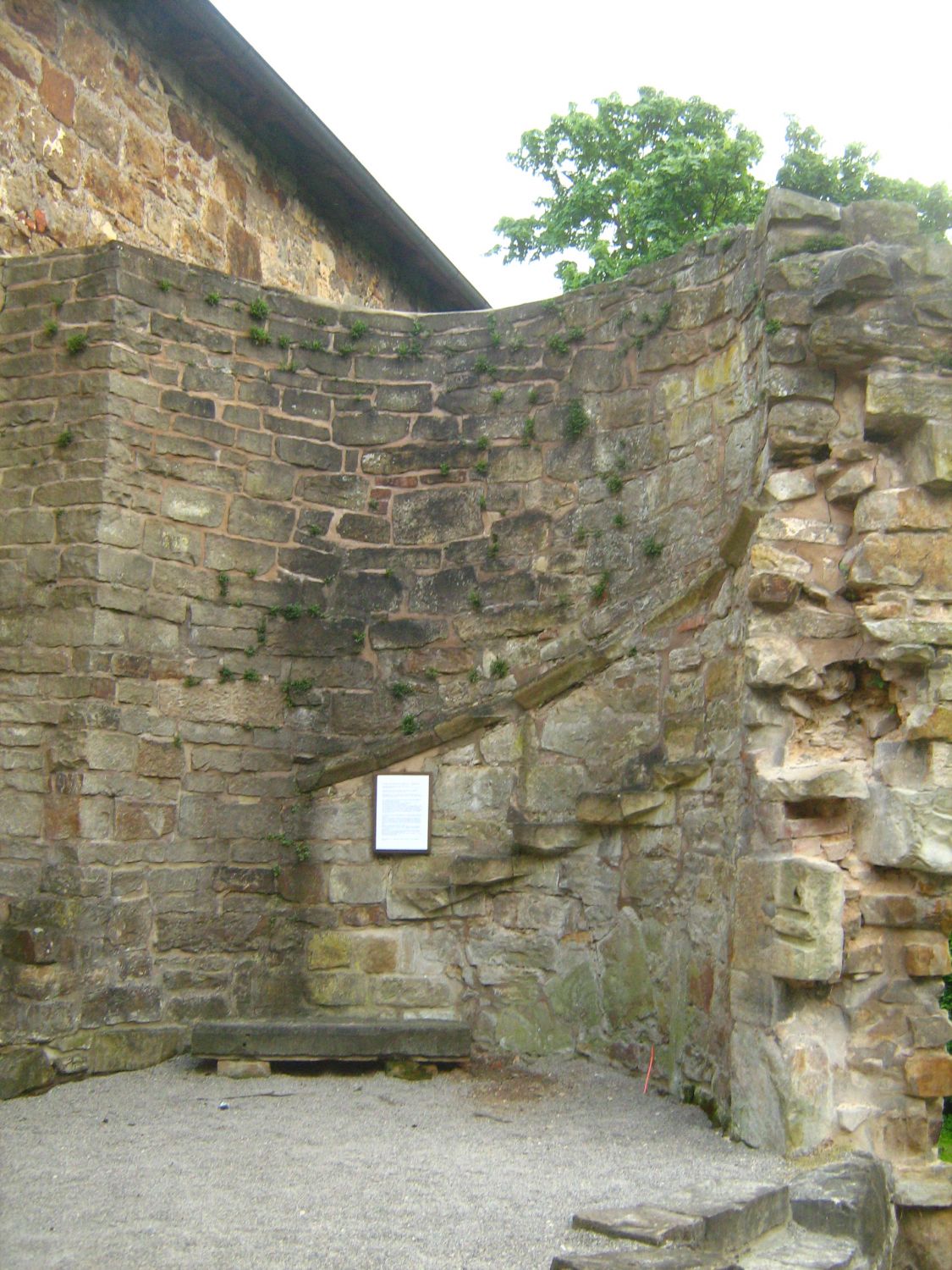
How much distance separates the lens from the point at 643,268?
6.95 metres

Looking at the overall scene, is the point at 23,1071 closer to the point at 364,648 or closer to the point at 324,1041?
the point at 324,1041

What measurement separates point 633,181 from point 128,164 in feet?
27.5

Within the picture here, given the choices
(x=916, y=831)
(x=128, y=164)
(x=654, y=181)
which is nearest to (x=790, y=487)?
(x=916, y=831)

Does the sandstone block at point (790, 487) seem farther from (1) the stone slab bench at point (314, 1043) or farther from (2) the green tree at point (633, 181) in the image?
(2) the green tree at point (633, 181)

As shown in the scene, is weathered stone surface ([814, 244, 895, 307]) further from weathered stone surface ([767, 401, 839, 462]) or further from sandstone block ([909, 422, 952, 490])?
sandstone block ([909, 422, 952, 490])

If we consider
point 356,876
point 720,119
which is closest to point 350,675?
point 356,876

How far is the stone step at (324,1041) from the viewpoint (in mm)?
6230

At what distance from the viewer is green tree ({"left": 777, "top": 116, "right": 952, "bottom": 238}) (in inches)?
597

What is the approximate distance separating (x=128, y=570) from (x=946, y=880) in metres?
4.06

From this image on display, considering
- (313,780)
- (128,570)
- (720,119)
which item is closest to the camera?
(128,570)

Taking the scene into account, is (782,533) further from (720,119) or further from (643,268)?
(720,119)

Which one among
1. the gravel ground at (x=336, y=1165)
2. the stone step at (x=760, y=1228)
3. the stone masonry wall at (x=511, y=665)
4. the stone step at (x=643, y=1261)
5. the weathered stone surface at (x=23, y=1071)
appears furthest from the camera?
the weathered stone surface at (x=23, y=1071)

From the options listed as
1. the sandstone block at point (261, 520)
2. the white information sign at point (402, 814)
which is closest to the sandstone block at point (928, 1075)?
the white information sign at point (402, 814)

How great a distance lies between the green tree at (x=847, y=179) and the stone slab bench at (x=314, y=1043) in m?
11.8
